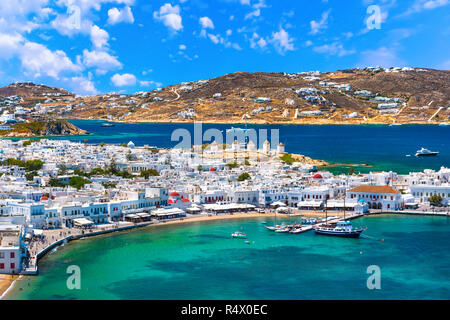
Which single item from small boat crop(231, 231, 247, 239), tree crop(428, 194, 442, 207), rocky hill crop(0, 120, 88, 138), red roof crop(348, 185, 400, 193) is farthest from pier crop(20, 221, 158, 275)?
rocky hill crop(0, 120, 88, 138)

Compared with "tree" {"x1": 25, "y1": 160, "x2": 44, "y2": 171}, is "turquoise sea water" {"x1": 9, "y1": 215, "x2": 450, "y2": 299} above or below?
below

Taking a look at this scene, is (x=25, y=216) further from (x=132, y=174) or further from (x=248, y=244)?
(x=132, y=174)

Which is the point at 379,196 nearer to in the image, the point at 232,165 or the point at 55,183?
the point at 232,165

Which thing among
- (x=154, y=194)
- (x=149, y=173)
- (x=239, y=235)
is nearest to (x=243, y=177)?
(x=149, y=173)

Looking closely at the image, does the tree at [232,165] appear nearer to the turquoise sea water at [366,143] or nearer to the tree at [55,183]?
the turquoise sea water at [366,143]

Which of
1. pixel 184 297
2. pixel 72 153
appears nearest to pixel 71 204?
pixel 184 297

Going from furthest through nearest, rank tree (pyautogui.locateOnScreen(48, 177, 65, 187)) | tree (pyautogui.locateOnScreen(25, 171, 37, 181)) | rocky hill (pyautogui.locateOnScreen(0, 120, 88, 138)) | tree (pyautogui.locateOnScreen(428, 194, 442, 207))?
rocky hill (pyautogui.locateOnScreen(0, 120, 88, 138))
tree (pyautogui.locateOnScreen(25, 171, 37, 181))
tree (pyautogui.locateOnScreen(48, 177, 65, 187))
tree (pyautogui.locateOnScreen(428, 194, 442, 207))

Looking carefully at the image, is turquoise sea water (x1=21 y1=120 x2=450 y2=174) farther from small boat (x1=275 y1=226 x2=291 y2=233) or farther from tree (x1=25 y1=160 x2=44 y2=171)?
tree (x1=25 y1=160 x2=44 y2=171)

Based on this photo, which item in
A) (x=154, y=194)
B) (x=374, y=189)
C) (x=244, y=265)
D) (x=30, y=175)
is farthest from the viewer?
(x=30, y=175)
